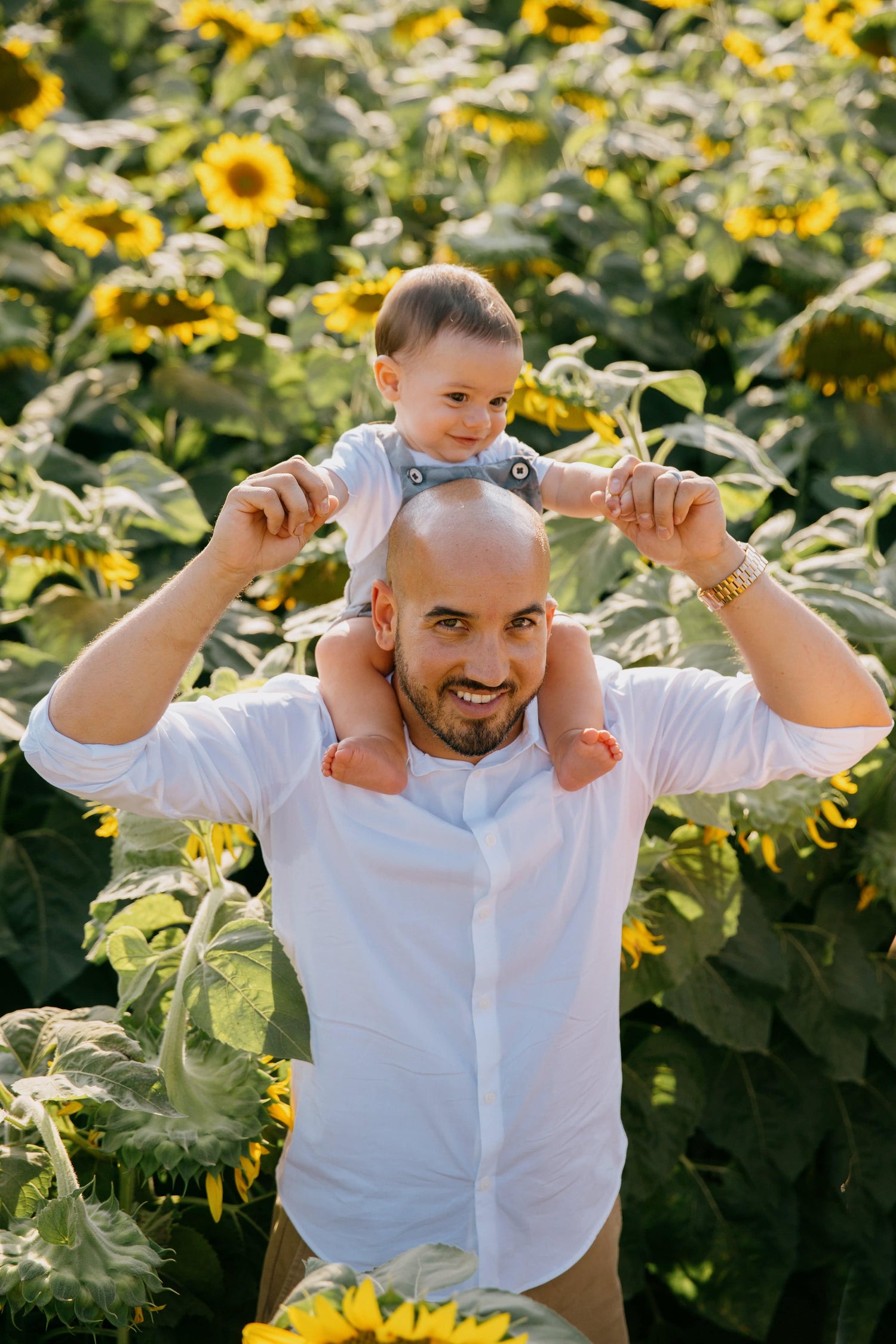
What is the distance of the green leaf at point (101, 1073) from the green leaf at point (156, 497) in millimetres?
1206

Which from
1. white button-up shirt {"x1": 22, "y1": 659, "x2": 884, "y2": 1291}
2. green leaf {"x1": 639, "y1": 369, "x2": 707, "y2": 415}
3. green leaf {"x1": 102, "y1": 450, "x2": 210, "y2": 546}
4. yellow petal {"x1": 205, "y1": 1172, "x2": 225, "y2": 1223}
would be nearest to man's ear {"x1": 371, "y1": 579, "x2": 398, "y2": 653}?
white button-up shirt {"x1": 22, "y1": 659, "x2": 884, "y2": 1291}

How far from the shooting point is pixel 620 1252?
8.50 ft

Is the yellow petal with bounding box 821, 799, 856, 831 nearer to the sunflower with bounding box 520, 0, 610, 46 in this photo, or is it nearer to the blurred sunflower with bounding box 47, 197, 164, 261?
the blurred sunflower with bounding box 47, 197, 164, 261

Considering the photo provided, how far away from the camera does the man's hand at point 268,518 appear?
1498 millimetres

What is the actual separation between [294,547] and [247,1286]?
1.21m

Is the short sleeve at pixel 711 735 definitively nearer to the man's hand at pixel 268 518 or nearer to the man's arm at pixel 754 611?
the man's arm at pixel 754 611

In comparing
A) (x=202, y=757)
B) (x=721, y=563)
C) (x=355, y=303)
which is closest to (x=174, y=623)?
(x=202, y=757)

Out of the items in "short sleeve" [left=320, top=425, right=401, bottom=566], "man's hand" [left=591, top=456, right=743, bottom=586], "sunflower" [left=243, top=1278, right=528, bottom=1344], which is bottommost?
"sunflower" [left=243, top=1278, right=528, bottom=1344]

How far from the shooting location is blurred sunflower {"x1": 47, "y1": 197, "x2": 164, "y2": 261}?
142 inches

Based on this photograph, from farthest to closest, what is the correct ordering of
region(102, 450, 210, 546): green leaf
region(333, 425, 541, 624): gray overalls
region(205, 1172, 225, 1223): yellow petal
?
region(102, 450, 210, 546): green leaf → region(333, 425, 541, 624): gray overalls → region(205, 1172, 225, 1223): yellow petal

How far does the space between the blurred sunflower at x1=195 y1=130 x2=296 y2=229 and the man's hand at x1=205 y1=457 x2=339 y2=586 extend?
251cm

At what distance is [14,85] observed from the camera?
4609 mm

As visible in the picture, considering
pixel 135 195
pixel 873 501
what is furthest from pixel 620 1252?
pixel 135 195

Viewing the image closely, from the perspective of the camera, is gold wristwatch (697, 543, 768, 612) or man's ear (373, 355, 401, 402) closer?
gold wristwatch (697, 543, 768, 612)
